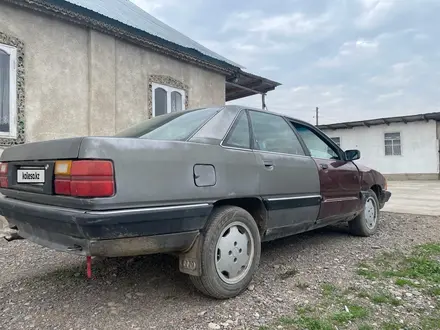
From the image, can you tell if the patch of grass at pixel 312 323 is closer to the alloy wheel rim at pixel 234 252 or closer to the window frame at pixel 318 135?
the alloy wheel rim at pixel 234 252

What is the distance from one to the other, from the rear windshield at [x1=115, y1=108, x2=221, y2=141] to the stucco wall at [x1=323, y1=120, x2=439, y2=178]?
62.4 ft

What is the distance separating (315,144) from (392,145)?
1790 cm

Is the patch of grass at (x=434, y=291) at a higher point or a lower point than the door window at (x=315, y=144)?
lower

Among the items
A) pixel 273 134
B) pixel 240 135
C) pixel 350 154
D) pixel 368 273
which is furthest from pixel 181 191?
pixel 350 154

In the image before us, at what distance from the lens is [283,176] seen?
10.3 ft

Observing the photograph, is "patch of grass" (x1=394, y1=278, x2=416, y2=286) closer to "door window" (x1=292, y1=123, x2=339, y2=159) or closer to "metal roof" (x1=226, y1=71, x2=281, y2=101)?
"door window" (x1=292, y1=123, x2=339, y2=159)

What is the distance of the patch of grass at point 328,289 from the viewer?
9.06 feet

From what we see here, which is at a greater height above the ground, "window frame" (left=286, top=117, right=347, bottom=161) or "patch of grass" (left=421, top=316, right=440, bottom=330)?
"window frame" (left=286, top=117, right=347, bottom=161)

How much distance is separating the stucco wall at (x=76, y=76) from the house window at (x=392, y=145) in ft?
53.0

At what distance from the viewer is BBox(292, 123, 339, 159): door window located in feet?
A: 12.4

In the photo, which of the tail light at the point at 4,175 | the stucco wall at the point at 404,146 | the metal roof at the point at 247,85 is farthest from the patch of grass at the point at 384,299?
the stucco wall at the point at 404,146

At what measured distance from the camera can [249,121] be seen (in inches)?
123

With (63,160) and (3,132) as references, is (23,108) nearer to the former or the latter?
(3,132)

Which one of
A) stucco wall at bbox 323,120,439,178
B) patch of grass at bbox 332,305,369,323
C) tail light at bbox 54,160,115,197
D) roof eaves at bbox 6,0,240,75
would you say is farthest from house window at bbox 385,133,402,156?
tail light at bbox 54,160,115,197
